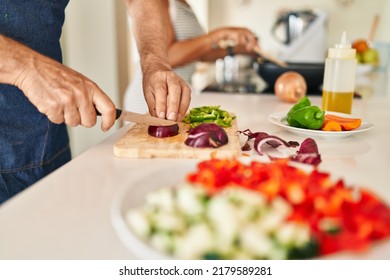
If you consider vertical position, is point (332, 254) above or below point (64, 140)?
above

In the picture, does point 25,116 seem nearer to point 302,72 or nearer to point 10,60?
point 10,60

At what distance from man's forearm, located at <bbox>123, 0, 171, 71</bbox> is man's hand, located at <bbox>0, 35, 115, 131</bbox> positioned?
0.39m

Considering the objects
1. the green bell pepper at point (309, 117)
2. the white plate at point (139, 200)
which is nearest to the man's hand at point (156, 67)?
the green bell pepper at point (309, 117)

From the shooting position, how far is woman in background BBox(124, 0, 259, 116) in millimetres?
1907

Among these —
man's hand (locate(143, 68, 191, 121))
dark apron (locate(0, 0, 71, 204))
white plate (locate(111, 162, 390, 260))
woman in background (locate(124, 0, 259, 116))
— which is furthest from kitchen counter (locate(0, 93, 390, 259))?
woman in background (locate(124, 0, 259, 116))

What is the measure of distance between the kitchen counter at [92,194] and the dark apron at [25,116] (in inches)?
10.0

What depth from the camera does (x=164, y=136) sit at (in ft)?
3.05

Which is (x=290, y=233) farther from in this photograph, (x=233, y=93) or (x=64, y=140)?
(x=233, y=93)

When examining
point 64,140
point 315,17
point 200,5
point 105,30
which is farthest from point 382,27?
point 64,140

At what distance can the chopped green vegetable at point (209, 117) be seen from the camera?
3.40 feet

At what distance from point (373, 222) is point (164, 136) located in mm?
541

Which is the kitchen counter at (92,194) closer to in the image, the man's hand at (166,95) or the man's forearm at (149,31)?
the man's hand at (166,95)

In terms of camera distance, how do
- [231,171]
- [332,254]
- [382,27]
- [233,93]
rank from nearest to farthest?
[332,254], [231,171], [233,93], [382,27]

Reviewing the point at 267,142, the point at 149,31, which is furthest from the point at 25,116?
the point at 267,142
